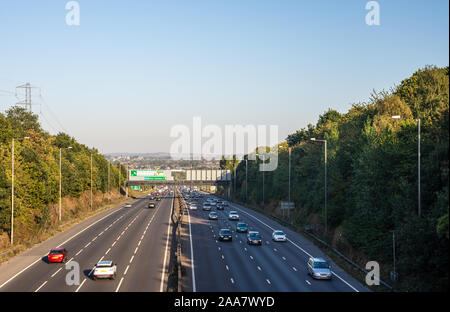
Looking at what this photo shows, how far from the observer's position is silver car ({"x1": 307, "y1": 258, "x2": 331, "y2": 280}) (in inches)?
1265

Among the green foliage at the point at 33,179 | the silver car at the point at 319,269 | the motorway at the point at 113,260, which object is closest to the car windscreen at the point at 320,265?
the silver car at the point at 319,269

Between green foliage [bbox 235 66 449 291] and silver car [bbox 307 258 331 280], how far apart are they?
15.7 ft

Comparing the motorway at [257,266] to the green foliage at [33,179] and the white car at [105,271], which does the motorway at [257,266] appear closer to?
the white car at [105,271]

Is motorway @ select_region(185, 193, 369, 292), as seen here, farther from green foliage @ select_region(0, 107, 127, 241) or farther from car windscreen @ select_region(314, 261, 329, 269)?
green foliage @ select_region(0, 107, 127, 241)

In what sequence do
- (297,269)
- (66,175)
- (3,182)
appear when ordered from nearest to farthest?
(297,269), (3,182), (66,175)

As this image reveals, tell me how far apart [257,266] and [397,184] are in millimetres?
12814

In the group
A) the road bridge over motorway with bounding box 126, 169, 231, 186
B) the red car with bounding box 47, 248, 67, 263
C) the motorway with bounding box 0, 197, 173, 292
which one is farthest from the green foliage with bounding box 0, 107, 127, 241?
the road bridge over motorway with bounding box 126, 169, 231, 186

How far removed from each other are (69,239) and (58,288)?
2539 cm

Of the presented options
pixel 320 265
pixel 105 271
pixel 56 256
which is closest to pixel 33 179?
pixel 56 256

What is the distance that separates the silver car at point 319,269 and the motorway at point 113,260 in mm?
10282

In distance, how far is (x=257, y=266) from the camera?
122 ft

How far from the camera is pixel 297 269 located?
36.2 m
